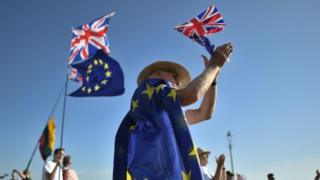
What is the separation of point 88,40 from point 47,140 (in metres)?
2.43

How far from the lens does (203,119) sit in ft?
9.73

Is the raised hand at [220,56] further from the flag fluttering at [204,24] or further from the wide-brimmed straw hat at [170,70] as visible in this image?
the flag fluttering at [204,24]

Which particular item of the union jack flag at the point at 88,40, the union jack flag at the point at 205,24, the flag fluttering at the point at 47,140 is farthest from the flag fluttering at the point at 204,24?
the flag fluttering at the point at 47,140

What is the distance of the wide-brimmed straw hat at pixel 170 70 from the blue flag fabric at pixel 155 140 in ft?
1.19

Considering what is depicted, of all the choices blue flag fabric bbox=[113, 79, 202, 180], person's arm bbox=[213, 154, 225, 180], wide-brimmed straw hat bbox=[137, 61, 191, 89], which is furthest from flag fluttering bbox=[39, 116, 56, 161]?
blue flag fabric bbox=[113, 79, 202, 180]

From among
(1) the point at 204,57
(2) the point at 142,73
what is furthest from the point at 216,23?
(2) the point at 142,73

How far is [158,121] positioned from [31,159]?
6.98 m

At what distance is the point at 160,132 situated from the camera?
7.41 feet

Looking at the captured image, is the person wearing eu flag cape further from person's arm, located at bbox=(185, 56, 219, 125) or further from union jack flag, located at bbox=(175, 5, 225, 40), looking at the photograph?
union jack flag, located at bbox=(175, 5, 225, 40)

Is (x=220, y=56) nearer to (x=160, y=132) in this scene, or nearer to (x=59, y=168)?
(x=160, y=132)

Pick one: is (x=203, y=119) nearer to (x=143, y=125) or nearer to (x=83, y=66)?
(x=143, y=125)

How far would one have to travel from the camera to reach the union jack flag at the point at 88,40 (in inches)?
322

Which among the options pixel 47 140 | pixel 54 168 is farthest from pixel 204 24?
pixel 47 140

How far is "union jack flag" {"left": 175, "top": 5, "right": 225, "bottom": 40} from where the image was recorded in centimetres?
344
